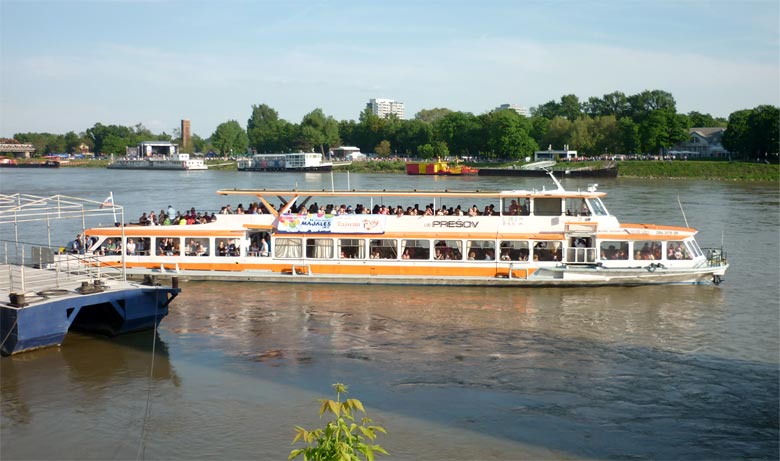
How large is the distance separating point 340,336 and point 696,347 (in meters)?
9.57

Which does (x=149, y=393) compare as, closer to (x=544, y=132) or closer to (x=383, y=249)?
(x=383, y=249)

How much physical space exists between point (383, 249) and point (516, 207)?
5.09m

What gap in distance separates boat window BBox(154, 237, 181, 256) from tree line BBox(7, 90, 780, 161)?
3415 inches

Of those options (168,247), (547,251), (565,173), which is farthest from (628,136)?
(168,247)

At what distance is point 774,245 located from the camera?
37000mm

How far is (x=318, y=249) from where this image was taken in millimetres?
27609

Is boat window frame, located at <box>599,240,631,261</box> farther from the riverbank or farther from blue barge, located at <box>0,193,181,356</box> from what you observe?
the riverbank

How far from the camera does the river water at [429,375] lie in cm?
1403

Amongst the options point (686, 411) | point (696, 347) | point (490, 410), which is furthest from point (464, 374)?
point (696, 347)

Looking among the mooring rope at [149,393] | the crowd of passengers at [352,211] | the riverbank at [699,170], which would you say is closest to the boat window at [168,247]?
the crowd of passengers at [352,211]

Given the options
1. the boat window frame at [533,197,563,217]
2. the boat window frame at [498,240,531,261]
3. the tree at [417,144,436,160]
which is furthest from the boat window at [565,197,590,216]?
the tree at [417,144,436,160]

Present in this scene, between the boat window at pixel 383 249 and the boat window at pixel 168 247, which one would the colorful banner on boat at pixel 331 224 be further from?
the boat window at pixel 168 247

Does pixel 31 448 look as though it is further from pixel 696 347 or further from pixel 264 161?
pixel 264 161

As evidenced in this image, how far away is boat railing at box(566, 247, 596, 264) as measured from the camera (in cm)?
2633
